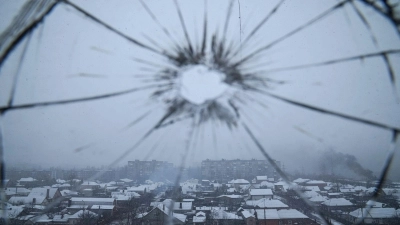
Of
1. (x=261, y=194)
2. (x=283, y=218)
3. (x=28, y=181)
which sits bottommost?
(x=283, y=218)

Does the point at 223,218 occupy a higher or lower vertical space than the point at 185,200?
lower

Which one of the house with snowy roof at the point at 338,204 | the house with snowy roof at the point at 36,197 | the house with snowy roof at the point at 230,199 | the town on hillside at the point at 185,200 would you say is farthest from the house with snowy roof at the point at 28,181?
the house with snowy roof at the point at 338,204

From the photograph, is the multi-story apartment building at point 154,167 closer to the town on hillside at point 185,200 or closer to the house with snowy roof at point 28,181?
the town on hillside at point 185,200

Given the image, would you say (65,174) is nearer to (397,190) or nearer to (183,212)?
(183,212)

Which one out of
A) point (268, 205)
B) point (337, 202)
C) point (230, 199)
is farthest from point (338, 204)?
point (230, 199)

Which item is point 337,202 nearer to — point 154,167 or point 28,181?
point 154,167

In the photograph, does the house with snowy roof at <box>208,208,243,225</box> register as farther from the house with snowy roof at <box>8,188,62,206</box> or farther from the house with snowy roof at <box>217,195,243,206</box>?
the house with snowy roof at <box>8,188,62,206</box>

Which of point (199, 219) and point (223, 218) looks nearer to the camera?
point (199, 219)

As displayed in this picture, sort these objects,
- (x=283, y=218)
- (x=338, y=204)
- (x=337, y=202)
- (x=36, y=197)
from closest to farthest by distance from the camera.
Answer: (x=283, y=218) → (x=338, y=204) → (x=337, y=202) → (x=36, y=197)

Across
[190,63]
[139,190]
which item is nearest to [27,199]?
[139,190]
